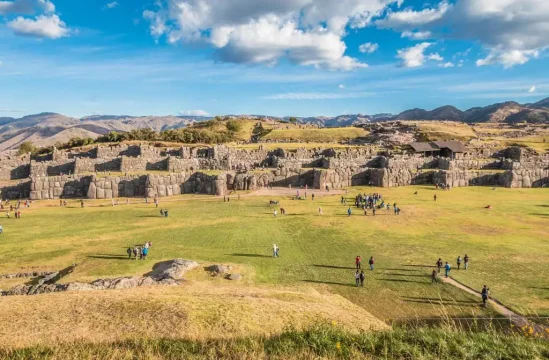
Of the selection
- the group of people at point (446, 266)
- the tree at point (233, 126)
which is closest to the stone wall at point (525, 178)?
the group of people at point (446, 266)

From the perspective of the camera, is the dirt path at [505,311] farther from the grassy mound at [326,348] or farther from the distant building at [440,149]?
the distant building at [440,149]

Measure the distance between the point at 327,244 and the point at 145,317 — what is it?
20.8m

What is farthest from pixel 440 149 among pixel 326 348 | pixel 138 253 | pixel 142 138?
pixel 326 348

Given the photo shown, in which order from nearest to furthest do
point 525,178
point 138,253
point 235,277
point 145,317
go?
point 145,317 → point 235,277 → point 138,253 → point 525,178

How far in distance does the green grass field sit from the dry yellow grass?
22.7ft

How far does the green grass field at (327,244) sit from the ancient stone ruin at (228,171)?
5.74m

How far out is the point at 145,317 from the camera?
Result: 13.3 meters

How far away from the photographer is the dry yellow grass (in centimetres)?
1176

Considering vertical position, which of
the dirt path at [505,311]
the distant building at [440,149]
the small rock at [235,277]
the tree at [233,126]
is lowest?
the dirt path at [505,311]

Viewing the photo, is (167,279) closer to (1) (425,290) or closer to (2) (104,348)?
(2) (104,348)

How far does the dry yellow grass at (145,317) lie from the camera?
38.6ft

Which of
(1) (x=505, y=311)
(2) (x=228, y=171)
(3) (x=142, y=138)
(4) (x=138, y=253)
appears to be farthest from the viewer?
(3) (x=142, y=138)

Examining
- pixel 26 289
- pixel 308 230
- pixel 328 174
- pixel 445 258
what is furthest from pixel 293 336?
pixel 328 174

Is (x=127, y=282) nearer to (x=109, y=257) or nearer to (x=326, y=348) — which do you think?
(x=109, y=257)
